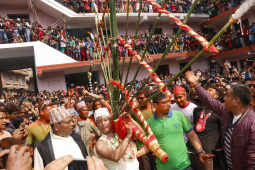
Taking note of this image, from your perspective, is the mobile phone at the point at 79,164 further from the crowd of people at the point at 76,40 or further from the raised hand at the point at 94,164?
the crowd of people at the point at 76,40

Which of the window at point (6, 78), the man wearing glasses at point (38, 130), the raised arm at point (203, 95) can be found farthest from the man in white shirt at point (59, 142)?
the window at point (6, 78)

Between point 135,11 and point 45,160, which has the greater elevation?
point 135,11

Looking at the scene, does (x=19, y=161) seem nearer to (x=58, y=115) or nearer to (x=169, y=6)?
(x=58, y=115)

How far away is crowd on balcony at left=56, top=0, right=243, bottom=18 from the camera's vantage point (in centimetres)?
1435

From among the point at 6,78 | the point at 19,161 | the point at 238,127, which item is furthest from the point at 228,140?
the point at 6,78

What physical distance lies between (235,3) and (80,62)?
11.8 metres

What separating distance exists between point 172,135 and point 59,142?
1371 millimetres

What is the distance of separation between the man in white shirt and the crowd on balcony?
12.1 meters

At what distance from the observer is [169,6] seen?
53.8 feet

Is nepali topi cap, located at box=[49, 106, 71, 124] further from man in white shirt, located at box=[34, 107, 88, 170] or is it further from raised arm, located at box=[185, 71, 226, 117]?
raised arm, located at box=[185, 71, 226, 117]

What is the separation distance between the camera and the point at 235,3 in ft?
49.9

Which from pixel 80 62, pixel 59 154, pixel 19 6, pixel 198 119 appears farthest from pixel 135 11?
pixel 59 154

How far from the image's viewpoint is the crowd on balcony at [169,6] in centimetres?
1435

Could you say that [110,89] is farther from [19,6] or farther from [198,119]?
[19,6]
